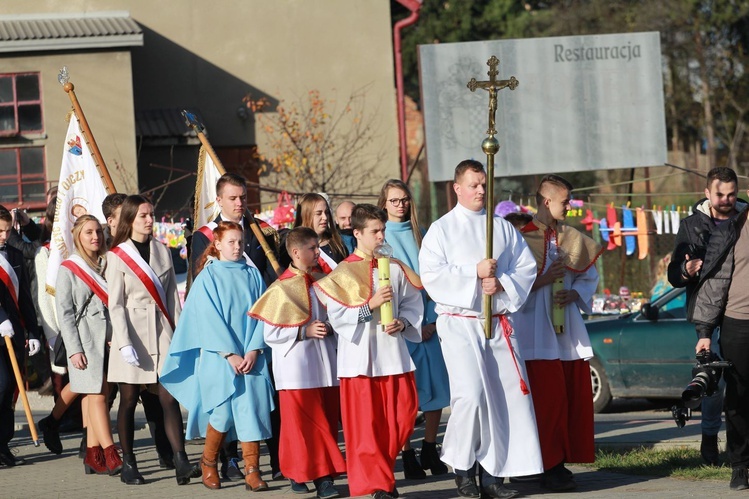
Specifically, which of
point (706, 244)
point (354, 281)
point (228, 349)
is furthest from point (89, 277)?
point (706, 244)

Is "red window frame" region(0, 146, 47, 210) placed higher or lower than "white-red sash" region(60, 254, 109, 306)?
higher

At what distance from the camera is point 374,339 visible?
8266 mm

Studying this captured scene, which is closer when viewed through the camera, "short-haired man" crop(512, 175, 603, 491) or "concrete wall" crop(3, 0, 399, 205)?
"short-haired man" crop(512, 175, 603, 491)

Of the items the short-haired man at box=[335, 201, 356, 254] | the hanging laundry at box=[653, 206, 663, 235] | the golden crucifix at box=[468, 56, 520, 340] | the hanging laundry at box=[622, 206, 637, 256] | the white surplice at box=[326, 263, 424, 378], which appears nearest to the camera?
the golden crucifix at box=[468, 56, 520, 340]

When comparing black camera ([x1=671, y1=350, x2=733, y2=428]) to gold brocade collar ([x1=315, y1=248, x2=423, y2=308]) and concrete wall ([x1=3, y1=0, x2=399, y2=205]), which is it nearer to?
gold brocade collar ([x1=315, y1=248, x2=423, y2=308])

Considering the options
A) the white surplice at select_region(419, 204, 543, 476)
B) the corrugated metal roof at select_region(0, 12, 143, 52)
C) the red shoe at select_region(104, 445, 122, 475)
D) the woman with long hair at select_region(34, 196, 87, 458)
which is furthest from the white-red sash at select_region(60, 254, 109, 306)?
the corrugated metal roof at select_region(0, 12, 143, 52)

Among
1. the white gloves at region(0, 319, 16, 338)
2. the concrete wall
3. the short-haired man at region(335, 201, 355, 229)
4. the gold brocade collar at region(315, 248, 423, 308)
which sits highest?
the concrete wall

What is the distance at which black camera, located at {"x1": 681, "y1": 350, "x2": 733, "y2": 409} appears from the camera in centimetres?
798

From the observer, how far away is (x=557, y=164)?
67.4ft

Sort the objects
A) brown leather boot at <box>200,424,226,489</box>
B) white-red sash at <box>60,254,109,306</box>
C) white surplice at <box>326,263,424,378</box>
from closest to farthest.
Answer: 1. white surplice at <box>326,263,424,378</box>
2. brown leather boot at <box>200,424,226,489</box>
3. white-red sash at <box>60,254,109,306</box>

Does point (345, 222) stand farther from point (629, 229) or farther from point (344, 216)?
point (629, 229)

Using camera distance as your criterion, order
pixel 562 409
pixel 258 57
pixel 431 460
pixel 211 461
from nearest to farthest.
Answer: pixel 562 409 → pixel 211 461 → pixel 431 460 → pixel 258 57

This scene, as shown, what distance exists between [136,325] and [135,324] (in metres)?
0.01

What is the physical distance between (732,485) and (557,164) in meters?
12.8
